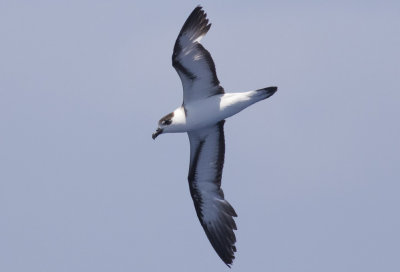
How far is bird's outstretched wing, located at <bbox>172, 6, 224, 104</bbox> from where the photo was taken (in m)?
25.4


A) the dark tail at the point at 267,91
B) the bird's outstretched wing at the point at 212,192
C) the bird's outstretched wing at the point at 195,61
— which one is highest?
the bird's outstretched wing at the point at 195,61

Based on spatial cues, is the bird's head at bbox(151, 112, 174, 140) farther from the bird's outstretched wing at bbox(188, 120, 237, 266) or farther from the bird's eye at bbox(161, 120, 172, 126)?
the bird's outstretched wing at bbox(188, 120, 237, 266)

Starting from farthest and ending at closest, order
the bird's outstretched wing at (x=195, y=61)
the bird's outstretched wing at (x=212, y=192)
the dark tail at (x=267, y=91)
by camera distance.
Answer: the bird's outstretched wing at (x=212, y=192), the bird's outstretched wing at (x=195, y=61), the dark tail at (x=267, y=91)

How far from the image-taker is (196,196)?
28.6 meters

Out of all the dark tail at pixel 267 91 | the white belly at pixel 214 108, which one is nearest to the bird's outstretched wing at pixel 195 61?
the white belly at pixel 214 108

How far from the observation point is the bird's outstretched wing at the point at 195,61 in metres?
25.4

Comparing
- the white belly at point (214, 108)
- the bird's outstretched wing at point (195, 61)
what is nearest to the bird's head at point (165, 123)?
the white belly at point (214, 108)

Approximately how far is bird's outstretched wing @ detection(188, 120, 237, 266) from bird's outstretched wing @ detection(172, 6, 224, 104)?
2289mm

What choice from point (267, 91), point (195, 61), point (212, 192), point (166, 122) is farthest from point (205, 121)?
point (212, 192)

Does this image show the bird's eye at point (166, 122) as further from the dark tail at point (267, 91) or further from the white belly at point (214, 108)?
the dark tail at point (267, 91)

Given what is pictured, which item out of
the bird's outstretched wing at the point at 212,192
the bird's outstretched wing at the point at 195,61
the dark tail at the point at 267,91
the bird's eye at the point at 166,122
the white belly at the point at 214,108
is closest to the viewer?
the dark tail at the point at 267,91

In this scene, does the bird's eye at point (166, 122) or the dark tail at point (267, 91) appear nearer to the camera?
the dark tail at point (267, 91)

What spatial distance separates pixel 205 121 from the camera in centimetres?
2644

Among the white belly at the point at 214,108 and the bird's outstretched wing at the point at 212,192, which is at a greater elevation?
the white belly at the point at 214,108
